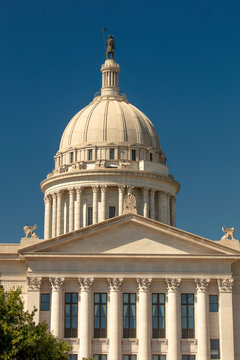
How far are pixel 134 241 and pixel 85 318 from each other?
8.80 m

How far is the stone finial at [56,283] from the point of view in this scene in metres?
78.8

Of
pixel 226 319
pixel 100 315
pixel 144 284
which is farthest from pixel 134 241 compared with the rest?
pixel 226 319

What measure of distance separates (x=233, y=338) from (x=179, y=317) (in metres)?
5.54

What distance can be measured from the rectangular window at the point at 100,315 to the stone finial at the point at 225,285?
11.1 meters

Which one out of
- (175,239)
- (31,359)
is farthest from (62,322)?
(31,359)

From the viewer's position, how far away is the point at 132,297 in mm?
79750

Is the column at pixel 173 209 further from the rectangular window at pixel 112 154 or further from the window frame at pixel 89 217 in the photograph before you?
the window frame at pixel 89 217

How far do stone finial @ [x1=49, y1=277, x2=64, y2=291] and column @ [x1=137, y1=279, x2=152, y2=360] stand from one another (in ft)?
24.4

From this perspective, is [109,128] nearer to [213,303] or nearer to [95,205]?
[95,205]

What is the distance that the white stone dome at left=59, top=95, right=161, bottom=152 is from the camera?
105 meters

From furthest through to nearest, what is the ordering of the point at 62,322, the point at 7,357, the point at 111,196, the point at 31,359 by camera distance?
1. the point at 111,196
2. the point at 62,322
3. the point at 31,359
4. the point at 7,357

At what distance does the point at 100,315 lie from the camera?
79.1 meters

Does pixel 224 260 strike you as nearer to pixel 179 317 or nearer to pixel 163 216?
pixel 179 317

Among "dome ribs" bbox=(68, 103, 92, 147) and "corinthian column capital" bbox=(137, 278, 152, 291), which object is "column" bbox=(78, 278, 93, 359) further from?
"dome ribs" bbox=(68, 103, 92, 147)
